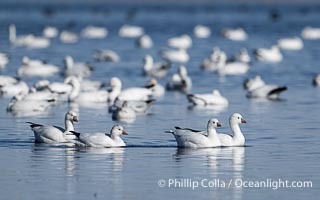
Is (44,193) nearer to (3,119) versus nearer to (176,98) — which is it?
(3,119)

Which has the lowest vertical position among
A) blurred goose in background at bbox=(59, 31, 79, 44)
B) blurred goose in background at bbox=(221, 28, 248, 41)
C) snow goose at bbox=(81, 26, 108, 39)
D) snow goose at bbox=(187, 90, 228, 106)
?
snow goose at bbox=(187, 90, 228, 106)

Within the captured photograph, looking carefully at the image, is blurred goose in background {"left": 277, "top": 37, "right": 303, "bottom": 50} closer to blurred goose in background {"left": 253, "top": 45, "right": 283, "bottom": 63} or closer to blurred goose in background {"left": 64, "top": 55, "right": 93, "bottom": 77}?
blurred goose in background {"left": 253, "top": 45, "right": 283, "bottom": 63}

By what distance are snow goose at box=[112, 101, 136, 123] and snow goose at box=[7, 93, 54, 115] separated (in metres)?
2.00

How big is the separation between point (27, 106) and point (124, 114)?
244 centimetres

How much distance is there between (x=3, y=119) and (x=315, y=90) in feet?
31.5

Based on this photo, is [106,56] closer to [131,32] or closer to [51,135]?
[131,32]

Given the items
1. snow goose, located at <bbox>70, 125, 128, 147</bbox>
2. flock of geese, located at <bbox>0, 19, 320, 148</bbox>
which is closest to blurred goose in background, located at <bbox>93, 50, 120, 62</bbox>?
flock of geese, located at <bbox>0, 19, 320, 148</bbox>

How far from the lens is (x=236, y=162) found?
16.4m

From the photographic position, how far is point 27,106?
23.6 meters

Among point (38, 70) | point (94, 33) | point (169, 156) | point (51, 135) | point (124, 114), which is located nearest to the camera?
point (169, 156)

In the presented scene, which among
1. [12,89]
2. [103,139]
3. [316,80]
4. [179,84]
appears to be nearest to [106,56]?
[179,84]

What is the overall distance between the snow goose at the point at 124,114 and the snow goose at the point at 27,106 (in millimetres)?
1998

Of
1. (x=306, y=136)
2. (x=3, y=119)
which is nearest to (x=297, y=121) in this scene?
(x=306, y=136)

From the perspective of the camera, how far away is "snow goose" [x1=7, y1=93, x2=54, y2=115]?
2355 cm
